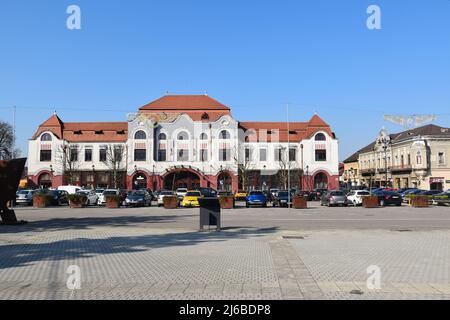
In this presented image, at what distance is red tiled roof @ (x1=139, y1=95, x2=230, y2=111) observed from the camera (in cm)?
7406

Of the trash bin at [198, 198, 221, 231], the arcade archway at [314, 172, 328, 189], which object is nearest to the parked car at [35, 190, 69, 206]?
the trash bin at [198, 198, 221, 231]

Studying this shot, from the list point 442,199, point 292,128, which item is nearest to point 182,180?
point 292,128

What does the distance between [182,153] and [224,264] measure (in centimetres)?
6103

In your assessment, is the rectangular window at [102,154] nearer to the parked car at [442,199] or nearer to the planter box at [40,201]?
the planter box at [40,201]

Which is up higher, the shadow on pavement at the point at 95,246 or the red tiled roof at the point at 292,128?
the red tiled roof at the point at 292,128

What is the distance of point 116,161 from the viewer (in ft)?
230

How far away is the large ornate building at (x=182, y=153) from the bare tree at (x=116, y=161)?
173 millimetres

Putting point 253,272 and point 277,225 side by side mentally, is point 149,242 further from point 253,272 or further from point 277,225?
point 277,225

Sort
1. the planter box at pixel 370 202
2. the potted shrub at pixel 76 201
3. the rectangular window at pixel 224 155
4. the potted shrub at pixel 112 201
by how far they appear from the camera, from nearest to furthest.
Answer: the planter box at pixel 370 202 < the potted shrub at pixel 76 201 < the potted shrub at pixel 112 201 < the rectangular window at pixel 224 155

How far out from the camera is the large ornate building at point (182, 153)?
7038cm

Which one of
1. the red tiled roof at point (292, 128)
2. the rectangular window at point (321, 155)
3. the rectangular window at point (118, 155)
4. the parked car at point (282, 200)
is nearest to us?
the parked car at point (282, 200)

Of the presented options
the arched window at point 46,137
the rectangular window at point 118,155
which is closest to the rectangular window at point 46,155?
the arched window at point 46,137

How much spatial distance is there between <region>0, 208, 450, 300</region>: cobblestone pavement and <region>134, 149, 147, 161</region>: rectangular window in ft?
178
